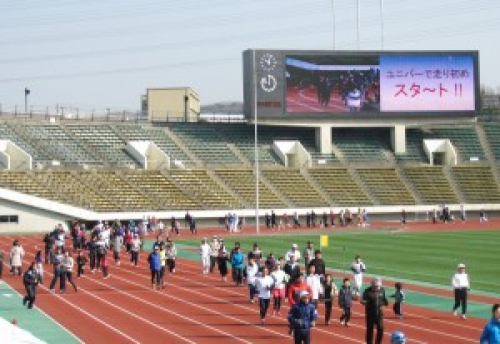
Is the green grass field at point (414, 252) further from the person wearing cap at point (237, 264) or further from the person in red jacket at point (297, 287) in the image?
the person in red jacket at point (297, 287)

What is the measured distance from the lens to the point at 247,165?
8212 cm

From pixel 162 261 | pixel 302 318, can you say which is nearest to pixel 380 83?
pixel 162 261

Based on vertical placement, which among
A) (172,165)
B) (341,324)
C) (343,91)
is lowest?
(341,324)

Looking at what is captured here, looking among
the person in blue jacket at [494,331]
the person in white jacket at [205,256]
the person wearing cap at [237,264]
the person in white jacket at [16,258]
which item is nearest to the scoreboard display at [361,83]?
the person in white jacket at [205,256]

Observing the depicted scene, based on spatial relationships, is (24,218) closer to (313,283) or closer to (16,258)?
(16,258)

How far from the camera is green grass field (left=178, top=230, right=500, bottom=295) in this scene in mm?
39438

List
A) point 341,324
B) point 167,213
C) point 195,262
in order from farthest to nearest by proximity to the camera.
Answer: point 167,213
point 195,262
point 341,324

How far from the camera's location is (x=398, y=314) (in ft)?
92.6

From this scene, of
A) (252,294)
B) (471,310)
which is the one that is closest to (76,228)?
(252,294)

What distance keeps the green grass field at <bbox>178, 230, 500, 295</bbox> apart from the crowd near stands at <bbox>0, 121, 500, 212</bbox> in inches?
505

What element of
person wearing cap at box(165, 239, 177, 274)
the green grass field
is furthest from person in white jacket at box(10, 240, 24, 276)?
the green grass field

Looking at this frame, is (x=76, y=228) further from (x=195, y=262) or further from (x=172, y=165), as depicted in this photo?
(x=172, y=165)

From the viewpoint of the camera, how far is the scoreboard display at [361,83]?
81250 millimetres

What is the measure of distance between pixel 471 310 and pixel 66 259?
12287mm
